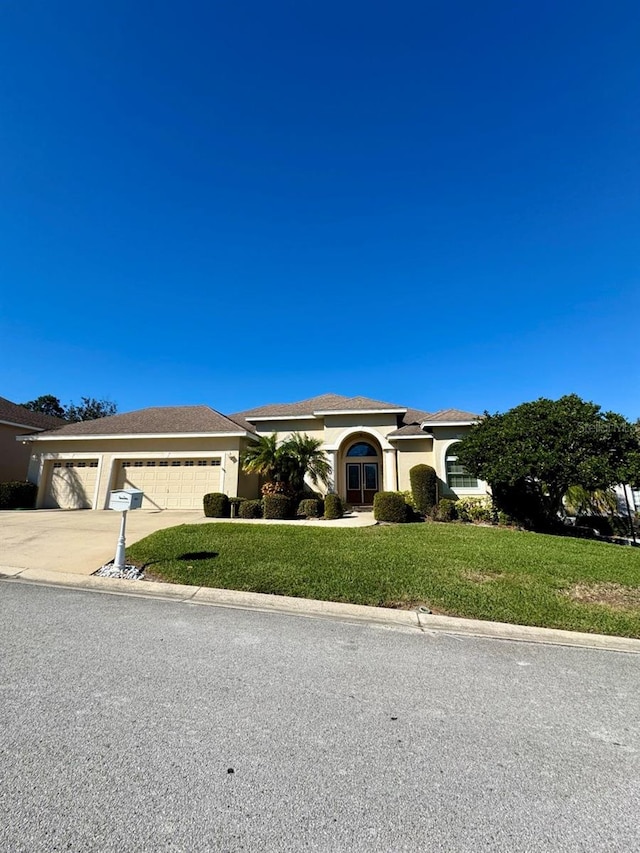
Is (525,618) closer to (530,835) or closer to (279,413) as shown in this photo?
(530,835)

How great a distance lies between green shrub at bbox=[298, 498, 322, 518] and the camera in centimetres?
1556

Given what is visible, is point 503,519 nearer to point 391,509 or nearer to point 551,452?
point 551,452

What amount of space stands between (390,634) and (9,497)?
18904mm

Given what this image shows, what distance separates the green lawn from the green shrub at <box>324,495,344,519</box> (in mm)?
3769

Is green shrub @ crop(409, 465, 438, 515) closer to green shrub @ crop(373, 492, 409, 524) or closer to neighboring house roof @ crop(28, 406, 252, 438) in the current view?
green shrub @ crop(373, 492, 409, 524)

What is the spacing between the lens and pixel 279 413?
67.1ft

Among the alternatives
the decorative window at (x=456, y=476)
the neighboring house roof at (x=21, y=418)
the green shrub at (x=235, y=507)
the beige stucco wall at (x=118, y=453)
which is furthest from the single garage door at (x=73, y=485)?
the decorative window at (x=456, y=476)

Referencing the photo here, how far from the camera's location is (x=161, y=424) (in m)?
19.4

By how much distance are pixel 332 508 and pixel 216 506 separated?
13.6 ft

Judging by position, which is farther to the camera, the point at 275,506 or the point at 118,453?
the point at 118,453

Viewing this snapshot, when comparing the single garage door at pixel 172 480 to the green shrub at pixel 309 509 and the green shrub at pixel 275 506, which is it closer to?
the green shrub at pixel 275 506

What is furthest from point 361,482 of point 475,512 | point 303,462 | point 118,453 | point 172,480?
point 118,453

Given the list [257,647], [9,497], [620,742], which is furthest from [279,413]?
[620,742]

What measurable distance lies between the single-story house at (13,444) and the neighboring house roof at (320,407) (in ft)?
37.9
